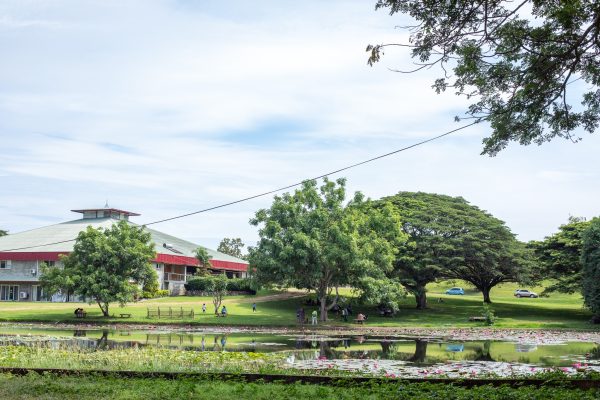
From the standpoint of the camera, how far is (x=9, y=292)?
227 ft

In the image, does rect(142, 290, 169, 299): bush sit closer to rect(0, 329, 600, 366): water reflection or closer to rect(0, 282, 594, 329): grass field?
rect(0, 282, 594, 329): grass field

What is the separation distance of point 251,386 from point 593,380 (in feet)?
20.5

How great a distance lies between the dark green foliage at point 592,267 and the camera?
4528 cm

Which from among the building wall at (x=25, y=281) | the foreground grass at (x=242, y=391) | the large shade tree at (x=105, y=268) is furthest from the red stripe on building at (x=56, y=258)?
the foreground grass at (x=242, y=391)

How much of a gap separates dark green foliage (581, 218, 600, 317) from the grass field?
71.2 inches

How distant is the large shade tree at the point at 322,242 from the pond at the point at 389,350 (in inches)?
293

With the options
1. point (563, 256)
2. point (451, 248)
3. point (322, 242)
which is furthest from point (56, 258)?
point (563, 256)

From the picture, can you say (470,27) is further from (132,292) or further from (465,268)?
(465,268)

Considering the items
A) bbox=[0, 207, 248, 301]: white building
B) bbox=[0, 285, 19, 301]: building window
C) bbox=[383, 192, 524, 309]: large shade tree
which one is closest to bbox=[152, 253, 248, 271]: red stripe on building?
bbox=[0, 207, 248, 301]: white building

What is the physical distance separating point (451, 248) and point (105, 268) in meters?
27.4

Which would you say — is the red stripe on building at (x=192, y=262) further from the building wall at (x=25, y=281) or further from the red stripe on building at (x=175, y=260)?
the building wall at (x=25, y=281)

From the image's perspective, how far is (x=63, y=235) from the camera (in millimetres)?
70312

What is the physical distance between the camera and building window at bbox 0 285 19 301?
68812 millimetres

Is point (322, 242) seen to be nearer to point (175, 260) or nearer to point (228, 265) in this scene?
point (175, 260)
